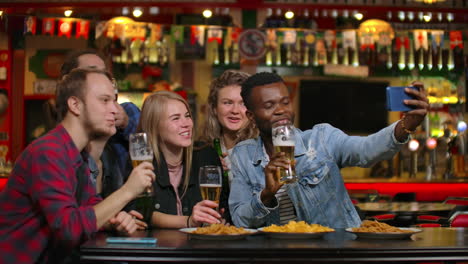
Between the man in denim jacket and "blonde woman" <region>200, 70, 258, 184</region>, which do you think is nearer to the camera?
the man in denim jacket

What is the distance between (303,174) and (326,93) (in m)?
7.91

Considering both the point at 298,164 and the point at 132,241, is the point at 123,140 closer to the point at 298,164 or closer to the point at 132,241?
the point at 298,164

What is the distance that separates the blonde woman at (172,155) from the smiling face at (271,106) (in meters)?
0.39

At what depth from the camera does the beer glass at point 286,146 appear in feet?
8.86

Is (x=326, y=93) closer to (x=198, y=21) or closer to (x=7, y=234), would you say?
(x=198, y=21)

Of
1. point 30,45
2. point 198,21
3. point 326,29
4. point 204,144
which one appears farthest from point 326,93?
point 204,144

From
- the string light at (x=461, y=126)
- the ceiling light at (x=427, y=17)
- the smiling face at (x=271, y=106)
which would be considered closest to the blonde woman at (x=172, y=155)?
the smiling face at (x=271, y=106)

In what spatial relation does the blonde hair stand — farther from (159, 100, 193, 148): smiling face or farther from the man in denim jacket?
the man in denim jacket

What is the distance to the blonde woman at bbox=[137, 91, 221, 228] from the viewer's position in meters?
3.27

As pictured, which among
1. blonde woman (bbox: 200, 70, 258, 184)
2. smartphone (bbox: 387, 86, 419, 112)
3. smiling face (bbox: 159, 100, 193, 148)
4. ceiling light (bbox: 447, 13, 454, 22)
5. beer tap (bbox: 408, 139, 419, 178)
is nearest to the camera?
smartphone (bbox: 387, 86, 419, 112)

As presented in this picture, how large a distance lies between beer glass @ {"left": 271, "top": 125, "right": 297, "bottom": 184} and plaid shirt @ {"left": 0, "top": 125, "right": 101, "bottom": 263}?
2.44 feet

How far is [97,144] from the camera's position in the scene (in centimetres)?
349

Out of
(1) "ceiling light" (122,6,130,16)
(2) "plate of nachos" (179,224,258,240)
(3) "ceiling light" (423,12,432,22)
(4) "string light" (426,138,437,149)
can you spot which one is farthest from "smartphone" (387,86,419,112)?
(4) "string light" (426,138,437,149)

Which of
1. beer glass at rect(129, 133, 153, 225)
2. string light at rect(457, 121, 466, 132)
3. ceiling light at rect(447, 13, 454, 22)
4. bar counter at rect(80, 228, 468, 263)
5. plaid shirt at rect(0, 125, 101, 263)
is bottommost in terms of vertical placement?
bar counter at rect(80, 228, 468, 263)
